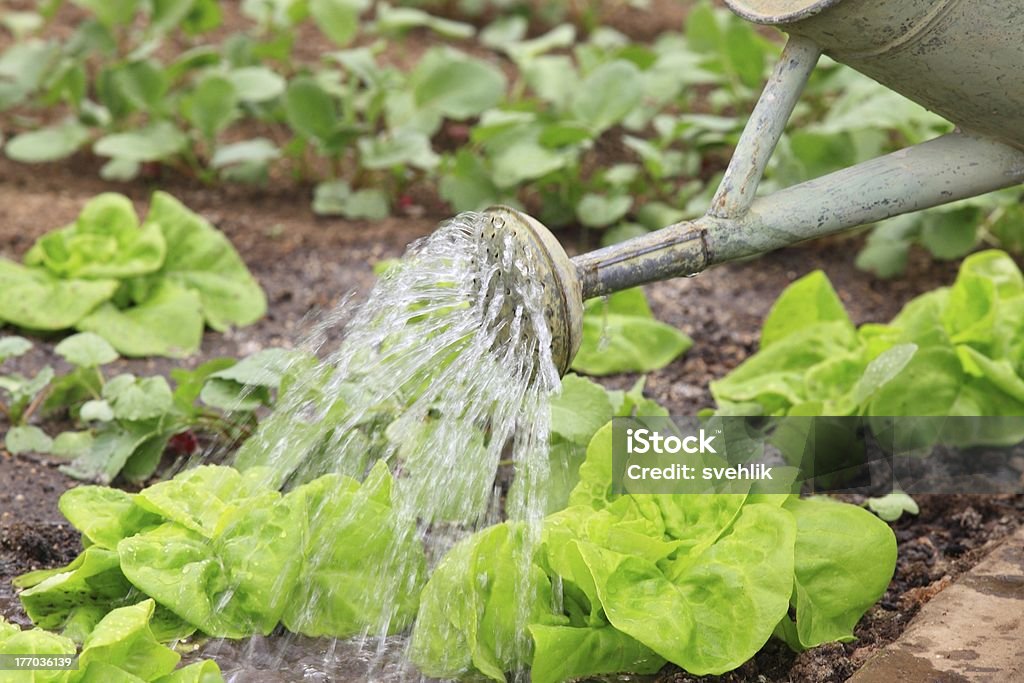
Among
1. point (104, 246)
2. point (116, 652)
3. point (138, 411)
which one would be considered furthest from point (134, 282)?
point (116, 652)

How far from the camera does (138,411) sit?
6.90 ft

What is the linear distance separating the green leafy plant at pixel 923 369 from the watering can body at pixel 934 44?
562 mm

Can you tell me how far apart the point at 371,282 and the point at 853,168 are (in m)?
1.37

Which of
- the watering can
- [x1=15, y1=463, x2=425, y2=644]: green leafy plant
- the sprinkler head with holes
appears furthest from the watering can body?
[x1=15, y1=463, x2=425, y2=644]: green leafy plant

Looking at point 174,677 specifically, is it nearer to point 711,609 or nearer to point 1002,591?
point 711,609

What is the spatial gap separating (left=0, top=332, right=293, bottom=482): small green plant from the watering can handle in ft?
2.29

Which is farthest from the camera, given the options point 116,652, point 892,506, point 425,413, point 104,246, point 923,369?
point 104,246

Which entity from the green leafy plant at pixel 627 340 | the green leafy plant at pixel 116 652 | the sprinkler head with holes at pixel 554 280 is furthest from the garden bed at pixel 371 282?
the sprinkler head with holes at pixel 554 280

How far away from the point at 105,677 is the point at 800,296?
1.45 m

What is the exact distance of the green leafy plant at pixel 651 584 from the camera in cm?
161

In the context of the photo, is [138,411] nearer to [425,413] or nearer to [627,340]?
[425,413]

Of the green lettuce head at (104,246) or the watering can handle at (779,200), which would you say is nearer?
the watering can handle at (779,200)

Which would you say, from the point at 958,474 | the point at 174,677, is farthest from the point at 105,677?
the point at 958,474

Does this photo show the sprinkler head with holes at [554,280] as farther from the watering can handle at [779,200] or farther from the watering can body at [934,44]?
the watering can body at [934,44]
